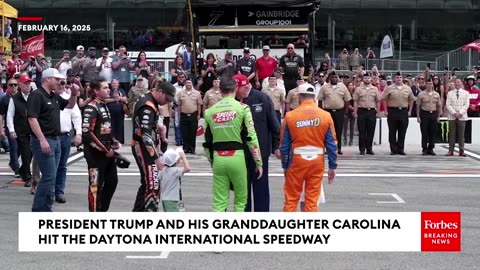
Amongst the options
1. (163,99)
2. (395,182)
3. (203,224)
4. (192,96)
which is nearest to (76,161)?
(192,96)

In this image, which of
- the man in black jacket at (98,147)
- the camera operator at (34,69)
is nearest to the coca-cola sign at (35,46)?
the camera operator at (34,69)

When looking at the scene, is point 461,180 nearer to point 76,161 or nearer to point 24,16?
point 76,161

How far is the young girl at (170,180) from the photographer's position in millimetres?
10031

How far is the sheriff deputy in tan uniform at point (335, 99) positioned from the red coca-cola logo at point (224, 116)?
11.4 metres

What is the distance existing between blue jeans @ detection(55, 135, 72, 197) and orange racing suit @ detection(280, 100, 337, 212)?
13.4ft

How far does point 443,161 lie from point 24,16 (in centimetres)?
2829

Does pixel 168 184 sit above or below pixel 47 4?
below

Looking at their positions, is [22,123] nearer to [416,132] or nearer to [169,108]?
[169,108]

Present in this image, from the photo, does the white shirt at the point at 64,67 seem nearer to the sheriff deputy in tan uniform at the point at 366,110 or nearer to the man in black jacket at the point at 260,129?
the sheriff deputy in tan uniform at the point at 366,110

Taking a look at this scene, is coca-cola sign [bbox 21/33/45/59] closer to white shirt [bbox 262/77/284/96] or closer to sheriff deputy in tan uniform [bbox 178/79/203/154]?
sheriff deputy in tan uniform [bbox 178/79/203/154]

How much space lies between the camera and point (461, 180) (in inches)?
647

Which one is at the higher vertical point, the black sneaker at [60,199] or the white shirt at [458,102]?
the white shirt at [458,102]

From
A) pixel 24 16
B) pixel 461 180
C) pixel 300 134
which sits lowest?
pixel 461 180

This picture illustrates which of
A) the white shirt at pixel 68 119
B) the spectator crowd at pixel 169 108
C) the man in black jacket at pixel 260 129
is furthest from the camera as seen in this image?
the white shirt at pixel 68 119
